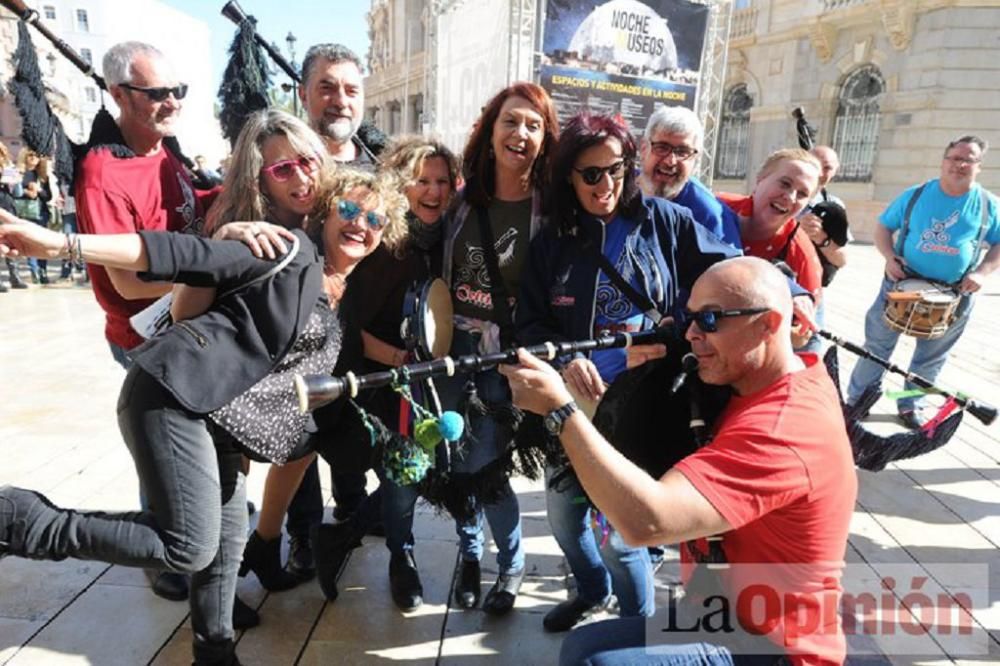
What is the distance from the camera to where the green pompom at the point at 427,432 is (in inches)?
73.4

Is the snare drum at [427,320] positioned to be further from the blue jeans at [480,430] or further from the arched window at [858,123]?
the arched window at [858,123]

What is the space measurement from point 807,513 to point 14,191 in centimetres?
1162

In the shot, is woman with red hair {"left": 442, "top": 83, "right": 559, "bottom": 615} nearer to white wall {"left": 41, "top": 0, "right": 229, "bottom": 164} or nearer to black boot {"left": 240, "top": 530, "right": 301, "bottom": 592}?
black boot {"left": 240, "top": 530, "right": 301, "bottom": 592}

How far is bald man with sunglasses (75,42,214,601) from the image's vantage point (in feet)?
7.38

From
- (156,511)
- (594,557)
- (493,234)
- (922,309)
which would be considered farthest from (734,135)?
(156,511)

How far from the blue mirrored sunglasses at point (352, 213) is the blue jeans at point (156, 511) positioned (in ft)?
2.72

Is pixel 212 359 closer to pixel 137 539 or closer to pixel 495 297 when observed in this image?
pixel 137 539

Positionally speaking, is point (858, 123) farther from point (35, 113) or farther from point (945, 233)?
point (35, 113)

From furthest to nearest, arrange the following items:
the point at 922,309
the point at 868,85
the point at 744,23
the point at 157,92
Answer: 1. the point at 744,23
2. the point at 868,85
3. the point at 922,309
4. the point at 157,92

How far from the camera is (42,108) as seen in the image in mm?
3133

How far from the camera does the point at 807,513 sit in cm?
155

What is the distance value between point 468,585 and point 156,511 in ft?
4.54

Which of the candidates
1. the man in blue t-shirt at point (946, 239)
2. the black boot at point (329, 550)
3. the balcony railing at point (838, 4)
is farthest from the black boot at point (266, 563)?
the balcony railing at point (838, 4)

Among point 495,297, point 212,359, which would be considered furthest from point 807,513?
point 212,359
